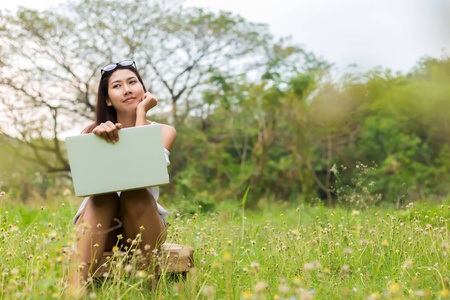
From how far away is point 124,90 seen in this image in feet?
9.04

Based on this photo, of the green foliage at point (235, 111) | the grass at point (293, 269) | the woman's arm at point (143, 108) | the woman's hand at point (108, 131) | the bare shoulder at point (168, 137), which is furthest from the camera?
the green foliage at point (235, 111)

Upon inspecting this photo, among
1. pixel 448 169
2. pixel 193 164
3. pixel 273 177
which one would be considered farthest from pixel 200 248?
pixel 448 169

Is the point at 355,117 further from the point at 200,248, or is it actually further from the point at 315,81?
the point at 200,248

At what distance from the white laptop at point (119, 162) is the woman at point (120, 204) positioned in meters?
0.07

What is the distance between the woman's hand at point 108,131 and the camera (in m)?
2.16

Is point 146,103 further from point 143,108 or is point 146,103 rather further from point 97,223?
point 97,223

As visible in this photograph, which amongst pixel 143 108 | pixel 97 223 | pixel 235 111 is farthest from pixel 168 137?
pixel 235 111

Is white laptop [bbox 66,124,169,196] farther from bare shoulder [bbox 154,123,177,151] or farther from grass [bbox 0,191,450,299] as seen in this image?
bare shoulder [bbox 154,123,177,151]

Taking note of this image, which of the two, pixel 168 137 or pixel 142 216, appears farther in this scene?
pixel 168 137

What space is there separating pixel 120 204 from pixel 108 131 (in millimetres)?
483

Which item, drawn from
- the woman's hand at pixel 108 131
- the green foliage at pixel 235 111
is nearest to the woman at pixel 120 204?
the woman's hand at pixel 108 131

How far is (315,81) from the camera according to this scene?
32.6ft

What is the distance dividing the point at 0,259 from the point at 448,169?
9.92 meters

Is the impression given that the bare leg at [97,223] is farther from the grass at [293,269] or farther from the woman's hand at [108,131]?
the woman's hand at [108,131]
